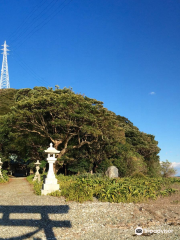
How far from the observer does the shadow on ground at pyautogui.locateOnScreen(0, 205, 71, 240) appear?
4.27 meters

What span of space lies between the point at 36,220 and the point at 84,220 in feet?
3.76

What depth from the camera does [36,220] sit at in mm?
4816

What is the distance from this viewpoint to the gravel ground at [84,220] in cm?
413

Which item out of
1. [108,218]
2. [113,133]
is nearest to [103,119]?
[113,133]

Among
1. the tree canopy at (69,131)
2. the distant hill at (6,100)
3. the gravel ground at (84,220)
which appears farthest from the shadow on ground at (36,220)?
the distant hill at (6,100)

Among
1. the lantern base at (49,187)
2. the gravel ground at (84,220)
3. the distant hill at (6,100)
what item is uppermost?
the distant hill at (6,100)

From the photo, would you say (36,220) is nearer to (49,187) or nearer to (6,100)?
(49,187)

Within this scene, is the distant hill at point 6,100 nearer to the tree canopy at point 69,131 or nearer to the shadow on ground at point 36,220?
the tree canopy at point 69,131

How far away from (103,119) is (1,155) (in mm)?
11428

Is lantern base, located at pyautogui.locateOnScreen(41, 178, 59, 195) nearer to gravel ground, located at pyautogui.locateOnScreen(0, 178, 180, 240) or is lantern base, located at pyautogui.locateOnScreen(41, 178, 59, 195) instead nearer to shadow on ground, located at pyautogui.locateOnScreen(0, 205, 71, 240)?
gravel ground, located at pyautogui.locateOnScreen(0, 178, 180, 240)

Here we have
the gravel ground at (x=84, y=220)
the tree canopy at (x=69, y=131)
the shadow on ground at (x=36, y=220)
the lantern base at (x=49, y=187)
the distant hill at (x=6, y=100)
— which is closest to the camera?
the gravel ground at (x=84, y=220)

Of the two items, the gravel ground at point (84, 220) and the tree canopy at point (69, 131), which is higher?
the tree canopy at point (69, 131)

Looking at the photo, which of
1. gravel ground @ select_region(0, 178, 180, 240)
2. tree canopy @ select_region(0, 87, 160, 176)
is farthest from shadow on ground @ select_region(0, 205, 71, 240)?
tree canopy @ select_region(0, 87, 160, 176)

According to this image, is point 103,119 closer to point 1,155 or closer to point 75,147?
point 75,147
